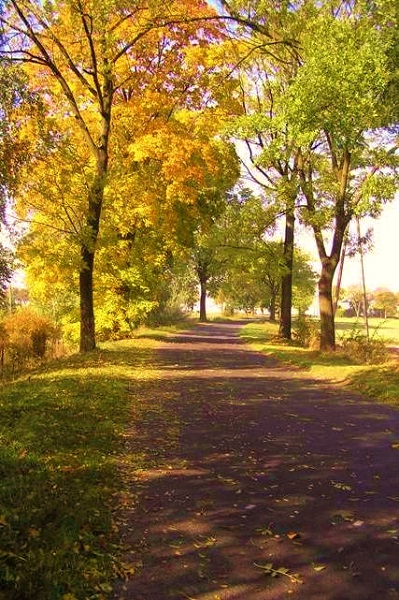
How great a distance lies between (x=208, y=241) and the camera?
91.0 feet

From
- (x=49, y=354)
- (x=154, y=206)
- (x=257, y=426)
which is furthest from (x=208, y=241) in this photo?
(x=257, y=426)

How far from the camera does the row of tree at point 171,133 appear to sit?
12.5 m

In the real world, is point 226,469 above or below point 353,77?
below

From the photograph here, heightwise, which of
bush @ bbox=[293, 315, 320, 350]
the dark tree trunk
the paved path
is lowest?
the paved path

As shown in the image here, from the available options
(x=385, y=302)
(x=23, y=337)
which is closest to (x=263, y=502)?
(x=23, y=337)

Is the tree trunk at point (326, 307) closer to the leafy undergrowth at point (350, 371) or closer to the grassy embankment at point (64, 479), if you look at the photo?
the leafy undergrowth at point (350, 371)

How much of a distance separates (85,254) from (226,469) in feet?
43.2

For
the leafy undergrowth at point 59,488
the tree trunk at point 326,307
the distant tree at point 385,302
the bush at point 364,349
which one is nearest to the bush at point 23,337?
the leafy undergrowth at point 59,488

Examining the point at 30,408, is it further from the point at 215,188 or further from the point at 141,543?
the point at 215,188

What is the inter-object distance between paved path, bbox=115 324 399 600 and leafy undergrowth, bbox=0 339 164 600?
11.0 inches

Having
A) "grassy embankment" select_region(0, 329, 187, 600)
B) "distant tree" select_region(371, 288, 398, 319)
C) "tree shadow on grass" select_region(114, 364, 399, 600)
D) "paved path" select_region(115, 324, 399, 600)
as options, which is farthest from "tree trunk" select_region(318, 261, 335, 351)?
"distant tree" select_region(371, 288, 398, 319)

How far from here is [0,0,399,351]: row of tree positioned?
40.9 ft

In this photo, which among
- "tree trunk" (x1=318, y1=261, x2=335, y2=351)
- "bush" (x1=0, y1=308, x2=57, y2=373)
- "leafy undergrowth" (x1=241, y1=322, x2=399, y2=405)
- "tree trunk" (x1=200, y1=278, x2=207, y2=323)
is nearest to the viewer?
"leafy undergrowth" (x1=241, y1=322, x2=399, y2=405)

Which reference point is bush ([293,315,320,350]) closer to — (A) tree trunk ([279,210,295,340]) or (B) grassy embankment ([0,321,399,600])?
(A) tree trunk ([279,210,295,340])
